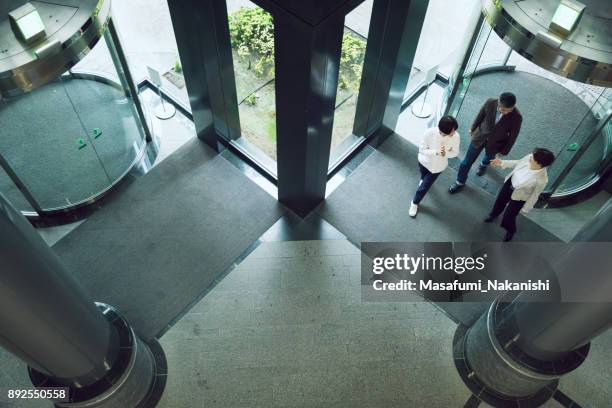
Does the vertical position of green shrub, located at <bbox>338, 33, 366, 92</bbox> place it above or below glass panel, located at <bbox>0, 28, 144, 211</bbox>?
above

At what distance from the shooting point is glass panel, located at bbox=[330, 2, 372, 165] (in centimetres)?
615

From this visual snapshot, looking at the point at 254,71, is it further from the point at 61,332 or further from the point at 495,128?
the point at 61,332

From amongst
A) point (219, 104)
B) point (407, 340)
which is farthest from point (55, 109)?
point (407, 340)

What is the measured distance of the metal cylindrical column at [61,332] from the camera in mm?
3418

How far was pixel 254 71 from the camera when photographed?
6.74m

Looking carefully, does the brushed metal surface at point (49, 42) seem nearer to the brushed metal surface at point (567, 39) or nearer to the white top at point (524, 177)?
the brushed metal surface at point (567, 39)

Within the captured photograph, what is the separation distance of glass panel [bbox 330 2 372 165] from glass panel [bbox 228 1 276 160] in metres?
0.86

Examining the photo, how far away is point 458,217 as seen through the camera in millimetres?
7352

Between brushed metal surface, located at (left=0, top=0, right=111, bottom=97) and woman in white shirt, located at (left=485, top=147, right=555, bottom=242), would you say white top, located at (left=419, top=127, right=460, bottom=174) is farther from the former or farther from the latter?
brushed metal surface, located at (left=0, top=0, right=111, bottom=97)

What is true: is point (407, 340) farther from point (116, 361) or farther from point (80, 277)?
point (80, 277)

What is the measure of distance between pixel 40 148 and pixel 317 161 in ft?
13.1

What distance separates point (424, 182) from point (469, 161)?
823 millimetres

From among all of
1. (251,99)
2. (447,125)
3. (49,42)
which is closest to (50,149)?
(49,42)

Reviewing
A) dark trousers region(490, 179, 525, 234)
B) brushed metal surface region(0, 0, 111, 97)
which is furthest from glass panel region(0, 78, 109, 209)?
dark trousers region(490, 179, 525, 234)
